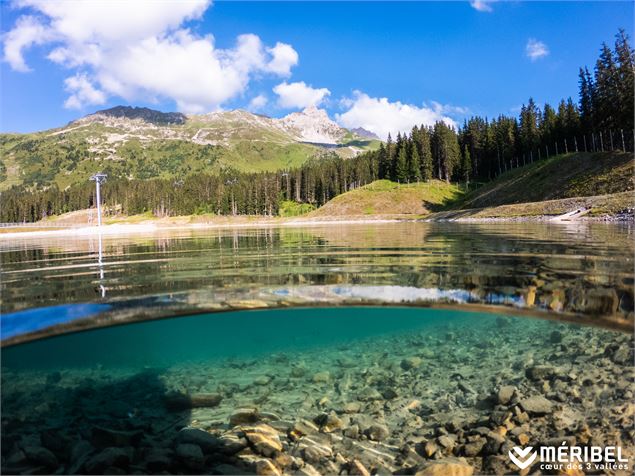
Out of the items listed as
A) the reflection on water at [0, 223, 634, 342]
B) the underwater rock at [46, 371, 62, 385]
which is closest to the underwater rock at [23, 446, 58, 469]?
the reflection on water at [0, 223, 634, 342]

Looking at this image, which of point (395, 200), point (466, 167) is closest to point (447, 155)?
point (466, 167)

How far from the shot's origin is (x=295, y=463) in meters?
6.03

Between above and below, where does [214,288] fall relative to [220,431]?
above

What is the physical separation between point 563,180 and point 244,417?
8112cm

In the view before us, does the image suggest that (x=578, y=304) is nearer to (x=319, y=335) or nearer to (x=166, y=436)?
(x=319, y=335)

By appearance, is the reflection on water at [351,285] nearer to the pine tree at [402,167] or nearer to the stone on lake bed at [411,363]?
the stone on lake bed at [411,363]

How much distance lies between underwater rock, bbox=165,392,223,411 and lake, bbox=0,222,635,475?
0.02 metres

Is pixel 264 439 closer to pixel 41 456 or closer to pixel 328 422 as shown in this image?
pixel 328 422

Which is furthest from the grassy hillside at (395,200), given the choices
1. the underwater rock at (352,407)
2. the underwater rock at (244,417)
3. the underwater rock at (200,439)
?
the underwater rock at (200,439)

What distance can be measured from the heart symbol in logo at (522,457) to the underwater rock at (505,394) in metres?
1.40

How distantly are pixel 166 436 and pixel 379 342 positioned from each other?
22.3 feet

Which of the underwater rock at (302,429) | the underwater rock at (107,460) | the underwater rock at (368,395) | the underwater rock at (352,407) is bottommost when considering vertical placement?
the underwater rock at (302,429)

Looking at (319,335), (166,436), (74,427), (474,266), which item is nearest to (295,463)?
(166,436)

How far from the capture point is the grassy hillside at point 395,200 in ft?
341
